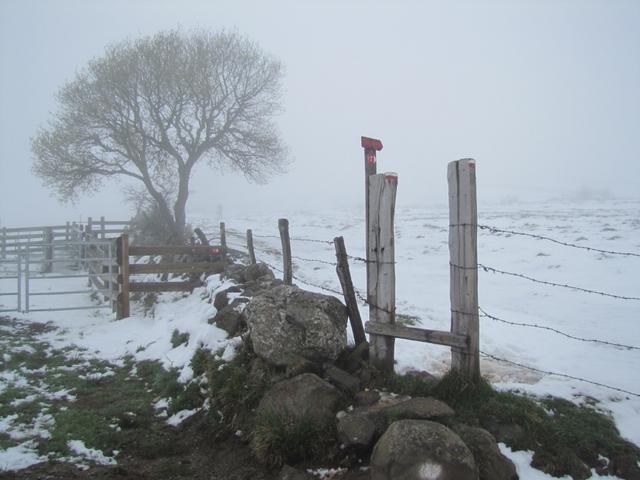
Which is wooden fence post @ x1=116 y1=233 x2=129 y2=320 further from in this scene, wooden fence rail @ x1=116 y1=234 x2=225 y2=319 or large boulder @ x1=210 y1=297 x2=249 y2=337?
large boulder @ x1=210 y1=297 x2=249 y2=337

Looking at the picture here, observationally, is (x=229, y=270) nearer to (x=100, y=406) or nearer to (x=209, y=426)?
(x=100, y=406)

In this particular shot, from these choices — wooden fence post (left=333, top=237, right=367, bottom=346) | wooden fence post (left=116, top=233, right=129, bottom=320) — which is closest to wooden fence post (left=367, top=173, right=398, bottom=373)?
wooden fence post (left=333, top=237, right=367, bottom=346)

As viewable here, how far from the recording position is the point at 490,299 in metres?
11.4

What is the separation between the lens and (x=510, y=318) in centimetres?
938

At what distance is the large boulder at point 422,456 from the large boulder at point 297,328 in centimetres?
194

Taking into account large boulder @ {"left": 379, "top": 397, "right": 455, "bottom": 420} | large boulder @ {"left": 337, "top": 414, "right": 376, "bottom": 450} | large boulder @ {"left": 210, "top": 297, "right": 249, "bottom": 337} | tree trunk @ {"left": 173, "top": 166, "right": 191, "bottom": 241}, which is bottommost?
large boulder @ {"left": 337, "top": 414, "right": 376, "bottom": 450}

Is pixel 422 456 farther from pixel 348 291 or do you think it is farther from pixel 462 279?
pixel 348 291

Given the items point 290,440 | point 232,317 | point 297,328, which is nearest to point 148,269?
point 232,317

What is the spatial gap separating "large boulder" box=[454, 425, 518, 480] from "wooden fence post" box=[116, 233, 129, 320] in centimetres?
899

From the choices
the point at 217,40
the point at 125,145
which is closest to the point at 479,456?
the point at 125,145

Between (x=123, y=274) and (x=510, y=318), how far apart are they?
359 inches

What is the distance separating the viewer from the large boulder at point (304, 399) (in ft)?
14.3

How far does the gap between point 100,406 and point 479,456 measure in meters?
4.83

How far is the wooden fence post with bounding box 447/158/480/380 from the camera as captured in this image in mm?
4609
